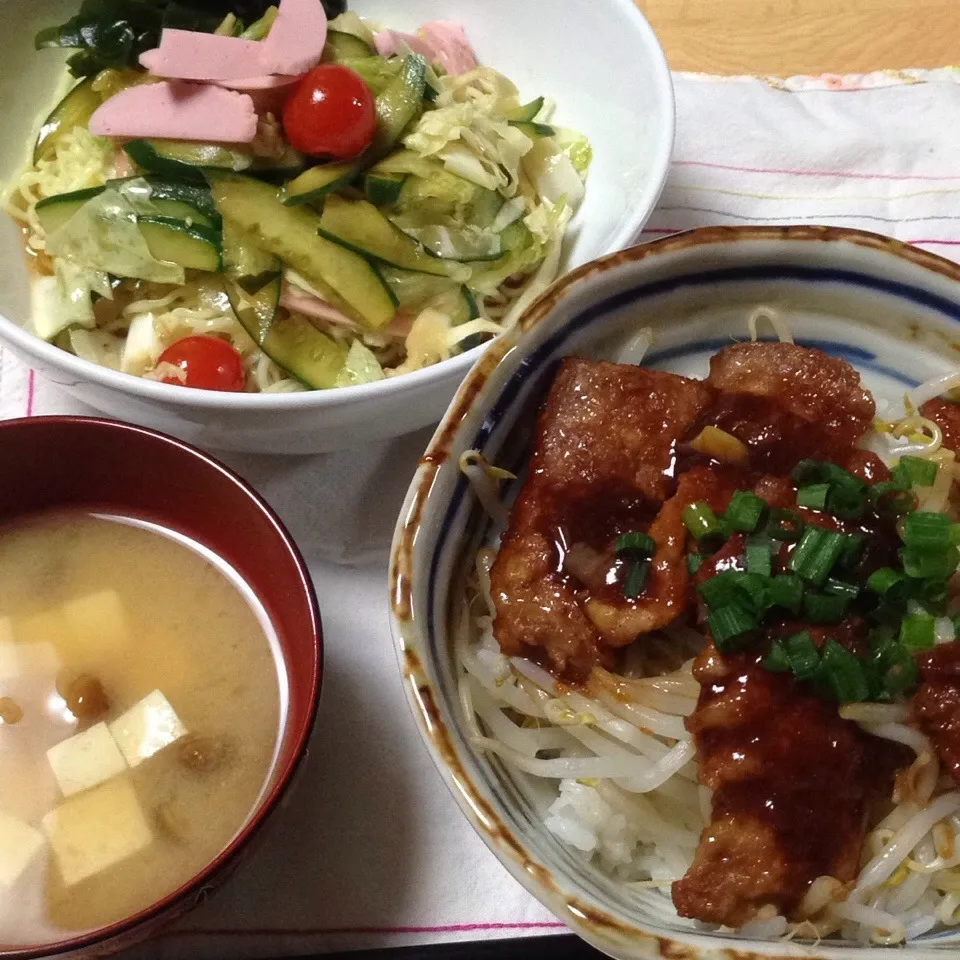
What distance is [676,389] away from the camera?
1.34 meters

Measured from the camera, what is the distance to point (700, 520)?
1208 millimetres

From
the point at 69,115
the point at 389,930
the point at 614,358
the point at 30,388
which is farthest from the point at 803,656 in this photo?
the point at 69,115

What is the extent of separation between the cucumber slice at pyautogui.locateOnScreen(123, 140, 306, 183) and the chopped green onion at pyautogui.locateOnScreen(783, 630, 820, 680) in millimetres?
1206

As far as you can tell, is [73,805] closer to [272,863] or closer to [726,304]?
[272,863]

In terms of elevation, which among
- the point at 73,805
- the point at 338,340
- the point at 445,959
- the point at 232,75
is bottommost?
the point at 445,959

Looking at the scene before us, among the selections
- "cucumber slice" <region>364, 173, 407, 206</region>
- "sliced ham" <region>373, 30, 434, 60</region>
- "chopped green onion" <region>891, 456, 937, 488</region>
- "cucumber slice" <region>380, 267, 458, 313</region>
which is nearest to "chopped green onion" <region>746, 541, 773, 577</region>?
"chopped green onion" <region>891, 456, 937, 488</region>

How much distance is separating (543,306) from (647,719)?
0.57m

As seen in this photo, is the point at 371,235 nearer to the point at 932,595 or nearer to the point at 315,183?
the point at 315,183

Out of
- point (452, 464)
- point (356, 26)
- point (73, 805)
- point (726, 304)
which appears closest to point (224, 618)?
point (73, 805)

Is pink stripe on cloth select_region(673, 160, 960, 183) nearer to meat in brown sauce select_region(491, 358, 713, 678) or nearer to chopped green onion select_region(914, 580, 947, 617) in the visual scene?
meat in brown sauce select_region(491, 358, 713, 678)

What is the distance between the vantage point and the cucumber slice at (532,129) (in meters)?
1.90

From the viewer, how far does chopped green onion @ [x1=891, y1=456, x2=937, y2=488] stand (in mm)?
1256

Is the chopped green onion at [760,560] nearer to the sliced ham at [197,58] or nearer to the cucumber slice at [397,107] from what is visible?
the cucumber slice at [397,107]

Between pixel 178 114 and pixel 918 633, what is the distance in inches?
58.0
